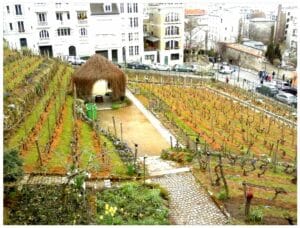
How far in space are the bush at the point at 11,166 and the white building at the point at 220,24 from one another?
147ft

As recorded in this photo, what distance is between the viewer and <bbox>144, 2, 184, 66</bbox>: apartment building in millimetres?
41562

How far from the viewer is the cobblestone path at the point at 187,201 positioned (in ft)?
31.9

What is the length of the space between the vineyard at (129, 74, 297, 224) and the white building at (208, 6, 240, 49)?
996 inches

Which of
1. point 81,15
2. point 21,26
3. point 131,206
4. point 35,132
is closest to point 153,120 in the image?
point 35,132

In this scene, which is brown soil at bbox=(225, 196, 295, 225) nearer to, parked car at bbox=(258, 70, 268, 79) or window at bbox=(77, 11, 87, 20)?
parked car at bbox=(258, 70, 268, 79)

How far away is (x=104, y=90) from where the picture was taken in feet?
70.4

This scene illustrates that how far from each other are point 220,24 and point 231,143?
1545 inches

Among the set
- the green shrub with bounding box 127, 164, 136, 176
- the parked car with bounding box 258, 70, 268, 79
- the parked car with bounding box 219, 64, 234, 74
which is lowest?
the parked car with bounding box 258, 70, 268, 79

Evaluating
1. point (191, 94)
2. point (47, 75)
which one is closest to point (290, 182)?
point (191, 94)

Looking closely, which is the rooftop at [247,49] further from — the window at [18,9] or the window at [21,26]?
the window at [18,9]

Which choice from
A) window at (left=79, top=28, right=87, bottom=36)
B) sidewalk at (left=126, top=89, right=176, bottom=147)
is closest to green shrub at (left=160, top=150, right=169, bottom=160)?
sidewalk at (left=126, top=89, right=176, bottom=147)

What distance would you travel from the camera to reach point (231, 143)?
16.5 metres

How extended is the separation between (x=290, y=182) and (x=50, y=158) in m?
8.18

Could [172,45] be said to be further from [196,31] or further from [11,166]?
[11,166]
